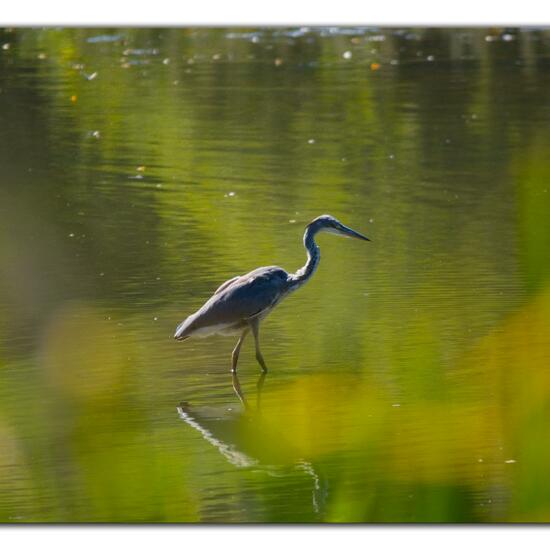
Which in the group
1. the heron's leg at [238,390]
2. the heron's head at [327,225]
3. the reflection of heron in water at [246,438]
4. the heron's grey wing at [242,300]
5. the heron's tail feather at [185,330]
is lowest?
the reflection of heron in water at [246,438]

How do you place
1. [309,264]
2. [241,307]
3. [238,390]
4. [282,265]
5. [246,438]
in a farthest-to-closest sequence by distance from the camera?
1. [282,265]
2. [309,264]
3. [241,307]
4. [238,390]
5. [246,438]

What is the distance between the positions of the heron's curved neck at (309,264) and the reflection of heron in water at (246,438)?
0.55m

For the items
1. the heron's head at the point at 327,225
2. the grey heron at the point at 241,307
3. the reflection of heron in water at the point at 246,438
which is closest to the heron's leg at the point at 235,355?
the grey heron at the point at 241,307

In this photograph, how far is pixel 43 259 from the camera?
7.09 metres

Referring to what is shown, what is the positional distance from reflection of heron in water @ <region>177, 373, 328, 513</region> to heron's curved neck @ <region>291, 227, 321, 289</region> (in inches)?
21.6

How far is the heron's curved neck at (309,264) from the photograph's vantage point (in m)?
5.73

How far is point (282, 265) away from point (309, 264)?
1.14m

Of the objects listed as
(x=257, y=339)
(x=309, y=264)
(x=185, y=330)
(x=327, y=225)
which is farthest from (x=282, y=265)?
(x=185, y=330)

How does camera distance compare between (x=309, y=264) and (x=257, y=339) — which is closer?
(x=257, y=339)

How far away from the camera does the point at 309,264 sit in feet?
18.9

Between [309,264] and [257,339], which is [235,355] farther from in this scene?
[309,264]

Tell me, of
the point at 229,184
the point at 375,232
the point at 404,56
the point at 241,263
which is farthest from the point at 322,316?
the point at 404,56

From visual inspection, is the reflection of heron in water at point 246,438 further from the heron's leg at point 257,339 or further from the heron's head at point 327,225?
the heron's head at point 327,225

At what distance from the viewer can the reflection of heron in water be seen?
4.77m
